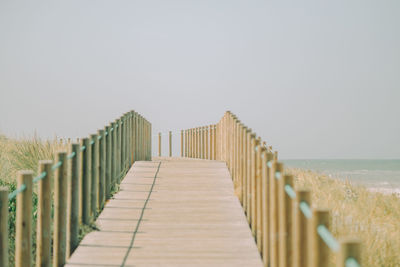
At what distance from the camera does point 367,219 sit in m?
8.66

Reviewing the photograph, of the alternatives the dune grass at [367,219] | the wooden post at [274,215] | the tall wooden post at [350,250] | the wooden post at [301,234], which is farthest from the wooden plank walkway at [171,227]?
the tall wooden post at [350,250]

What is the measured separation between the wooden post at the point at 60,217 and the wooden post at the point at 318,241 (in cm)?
323

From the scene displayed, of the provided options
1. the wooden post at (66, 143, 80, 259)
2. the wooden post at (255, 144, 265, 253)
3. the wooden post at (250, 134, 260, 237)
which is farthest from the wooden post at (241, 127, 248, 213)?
the wooden post at (66, 143, 80, 259)

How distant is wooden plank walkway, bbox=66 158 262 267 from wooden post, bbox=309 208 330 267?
213 cm

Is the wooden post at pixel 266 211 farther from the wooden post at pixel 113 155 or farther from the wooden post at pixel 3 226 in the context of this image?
the wooden post at pixel 113 155

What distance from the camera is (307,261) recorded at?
3.84m

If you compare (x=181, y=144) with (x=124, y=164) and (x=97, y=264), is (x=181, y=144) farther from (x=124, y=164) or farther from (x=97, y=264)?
(x=97, y=264)

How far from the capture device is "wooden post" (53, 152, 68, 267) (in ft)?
18.1

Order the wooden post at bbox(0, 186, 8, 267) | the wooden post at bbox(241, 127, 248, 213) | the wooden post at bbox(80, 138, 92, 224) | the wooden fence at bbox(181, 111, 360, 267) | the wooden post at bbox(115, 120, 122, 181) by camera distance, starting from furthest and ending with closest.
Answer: the wooden post at bbox(115, 120, 122, 181) → the wooden post at bbox(241, 127, 248, 213) → the wooden post at bbox(80, 138, 92, 224) → the wooden post at bbox(0, 186, 8, 267) → the wooden fence at bbox(181, 111, 360, 267)

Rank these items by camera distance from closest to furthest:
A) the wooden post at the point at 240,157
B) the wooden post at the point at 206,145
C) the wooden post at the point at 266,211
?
the wooden post at the point at 266,211 < the wooden post at the point at 240,157 < the wooden post at the point at 206,145

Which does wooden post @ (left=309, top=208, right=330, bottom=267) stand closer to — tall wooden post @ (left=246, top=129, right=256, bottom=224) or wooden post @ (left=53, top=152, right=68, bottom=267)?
wooden post @ (left=53, top=152, right=68, bottom=267)

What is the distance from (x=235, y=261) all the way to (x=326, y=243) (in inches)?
93.0

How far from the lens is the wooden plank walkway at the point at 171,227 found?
5.58 metres

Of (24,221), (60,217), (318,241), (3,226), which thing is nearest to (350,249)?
(318,241)
